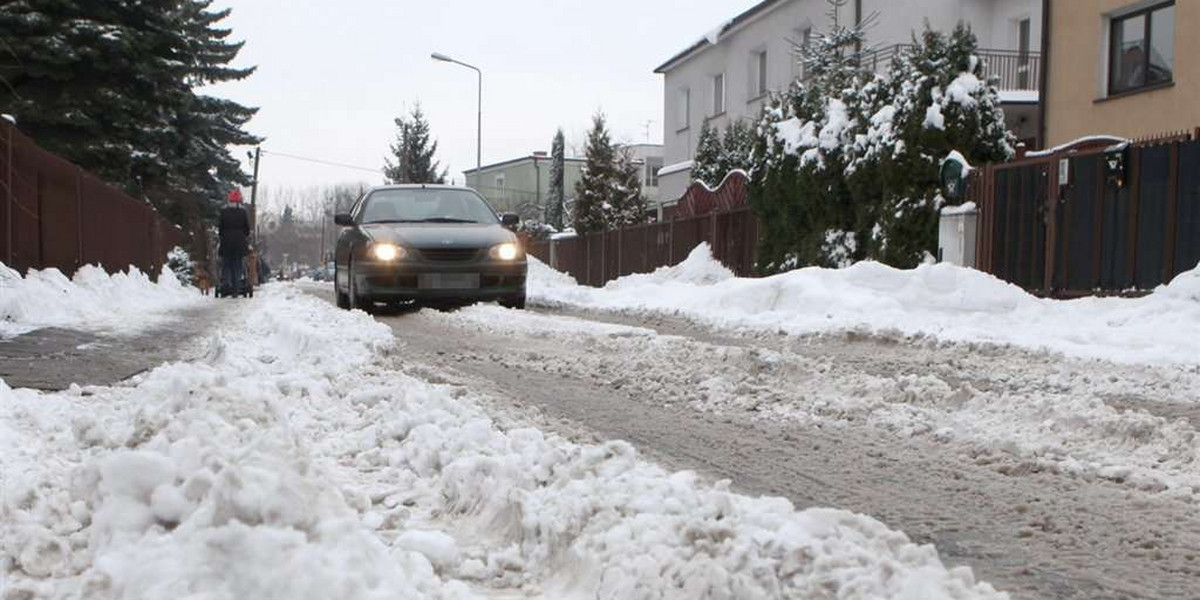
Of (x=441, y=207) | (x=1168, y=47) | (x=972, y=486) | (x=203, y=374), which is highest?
(x=1168, y=47)

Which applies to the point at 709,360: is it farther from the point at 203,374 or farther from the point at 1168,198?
the point at 1168,198

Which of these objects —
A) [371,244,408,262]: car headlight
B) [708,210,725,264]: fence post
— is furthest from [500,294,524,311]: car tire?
[708,210,725,264]: fence post

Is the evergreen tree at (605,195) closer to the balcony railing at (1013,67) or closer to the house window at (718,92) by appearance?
the house window at (718,92)

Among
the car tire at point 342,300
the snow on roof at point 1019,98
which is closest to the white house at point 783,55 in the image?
the snow on roof at point 1019,98

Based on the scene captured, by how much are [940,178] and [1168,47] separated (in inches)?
237

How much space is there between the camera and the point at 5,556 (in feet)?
7.16

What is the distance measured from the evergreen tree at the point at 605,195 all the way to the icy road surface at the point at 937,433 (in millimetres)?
24064

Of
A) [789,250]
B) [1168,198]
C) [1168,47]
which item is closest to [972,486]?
[1168,198]

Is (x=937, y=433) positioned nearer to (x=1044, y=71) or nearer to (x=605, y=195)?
(x=1044, y=71)

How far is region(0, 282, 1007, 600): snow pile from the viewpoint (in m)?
1.94

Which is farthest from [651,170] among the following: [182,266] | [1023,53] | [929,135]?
[929,135]

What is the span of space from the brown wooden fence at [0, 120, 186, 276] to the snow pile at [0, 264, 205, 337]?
28 centimetres

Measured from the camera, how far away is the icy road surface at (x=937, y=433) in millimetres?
2693

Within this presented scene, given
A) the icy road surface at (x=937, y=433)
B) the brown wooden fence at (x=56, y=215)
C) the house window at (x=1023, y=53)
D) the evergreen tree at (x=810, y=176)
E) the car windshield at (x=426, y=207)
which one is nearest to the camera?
the icy road surface at (x=937, y=433)
